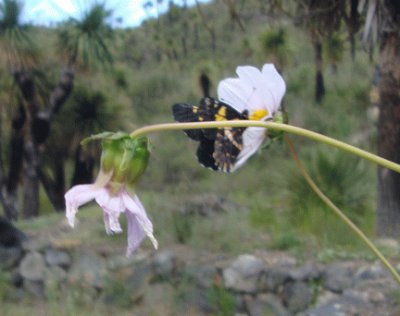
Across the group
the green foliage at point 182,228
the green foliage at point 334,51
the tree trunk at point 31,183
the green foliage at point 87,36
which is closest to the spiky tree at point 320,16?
the green foliage at point 182,228

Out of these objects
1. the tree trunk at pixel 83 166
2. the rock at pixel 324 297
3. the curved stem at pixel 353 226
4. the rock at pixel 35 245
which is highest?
the curved stem at pixel 353 226

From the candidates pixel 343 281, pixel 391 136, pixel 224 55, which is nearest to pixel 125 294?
pixel 343 281

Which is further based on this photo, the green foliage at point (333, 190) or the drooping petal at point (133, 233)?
the green foliage at point (333, 190)

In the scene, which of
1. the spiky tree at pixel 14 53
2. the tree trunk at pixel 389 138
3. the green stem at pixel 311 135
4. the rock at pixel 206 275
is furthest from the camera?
the spiky tree at pixel 14 53

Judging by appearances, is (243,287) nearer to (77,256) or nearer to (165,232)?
(165,232)

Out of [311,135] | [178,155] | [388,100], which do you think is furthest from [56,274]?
[178,155]

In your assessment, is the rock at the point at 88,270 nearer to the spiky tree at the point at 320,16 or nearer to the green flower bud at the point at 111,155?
the spiky tree at the point at 320,16
